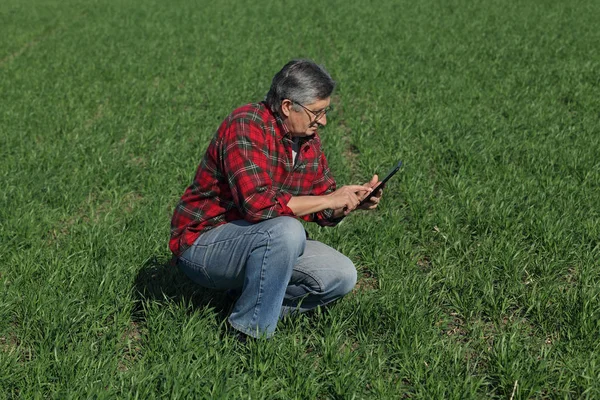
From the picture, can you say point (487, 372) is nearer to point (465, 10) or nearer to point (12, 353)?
point (12, 353)

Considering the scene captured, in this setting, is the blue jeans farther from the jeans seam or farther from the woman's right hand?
the woman's right hand

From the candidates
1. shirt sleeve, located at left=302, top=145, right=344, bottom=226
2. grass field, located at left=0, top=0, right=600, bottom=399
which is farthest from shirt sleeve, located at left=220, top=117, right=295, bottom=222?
grass field, located at left=0, top=0, right=600, bottom=399

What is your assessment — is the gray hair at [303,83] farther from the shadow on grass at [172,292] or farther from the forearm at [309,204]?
the shadow on grass at [172,292]

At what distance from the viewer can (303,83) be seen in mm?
3227

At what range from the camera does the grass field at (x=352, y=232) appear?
3.07 metres

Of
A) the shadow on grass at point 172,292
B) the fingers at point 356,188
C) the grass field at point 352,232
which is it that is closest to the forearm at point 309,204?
the fingers at point 356,188

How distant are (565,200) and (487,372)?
94.9 inches

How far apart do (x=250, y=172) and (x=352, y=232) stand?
1.76 meters

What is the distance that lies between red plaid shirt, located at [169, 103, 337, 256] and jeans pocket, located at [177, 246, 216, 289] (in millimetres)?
41

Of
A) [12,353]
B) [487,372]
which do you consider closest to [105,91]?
[12,353]

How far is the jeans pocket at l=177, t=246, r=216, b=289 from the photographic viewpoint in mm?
3381

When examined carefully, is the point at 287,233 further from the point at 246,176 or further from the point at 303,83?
the point at 303,83

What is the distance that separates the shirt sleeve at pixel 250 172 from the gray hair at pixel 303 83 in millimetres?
218

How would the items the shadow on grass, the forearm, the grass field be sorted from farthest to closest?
the shadow on grass, the forearm, the grass field
